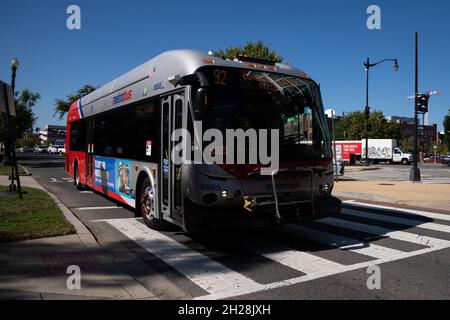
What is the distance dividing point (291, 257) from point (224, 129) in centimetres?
219

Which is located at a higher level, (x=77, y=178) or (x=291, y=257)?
(x=77, y=178)

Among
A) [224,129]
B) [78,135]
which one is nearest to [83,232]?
[224,129]

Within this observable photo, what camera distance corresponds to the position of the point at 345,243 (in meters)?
7.18

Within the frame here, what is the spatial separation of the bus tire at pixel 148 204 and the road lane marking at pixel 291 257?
1883 mm

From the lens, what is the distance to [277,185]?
638cm

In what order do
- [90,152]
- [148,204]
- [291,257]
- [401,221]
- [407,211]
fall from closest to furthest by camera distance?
[291,257] → [148,204] → [401,221] → [407,211] → [90,152]

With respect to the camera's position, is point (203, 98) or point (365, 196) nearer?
point (203, 98)

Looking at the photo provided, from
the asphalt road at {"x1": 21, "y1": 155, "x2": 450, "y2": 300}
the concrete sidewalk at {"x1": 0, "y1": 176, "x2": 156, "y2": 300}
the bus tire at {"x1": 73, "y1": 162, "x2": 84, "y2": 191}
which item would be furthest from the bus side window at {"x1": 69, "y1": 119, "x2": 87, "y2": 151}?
the concrete sidewalk at {"x1": 0, "y1": 176, "x2": 156, "y2": 300}

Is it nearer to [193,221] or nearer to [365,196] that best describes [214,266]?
[193,221]

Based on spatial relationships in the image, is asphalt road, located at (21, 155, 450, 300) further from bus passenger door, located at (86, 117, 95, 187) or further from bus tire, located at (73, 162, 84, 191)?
bus tire, located at (73, 162, 84, 191)

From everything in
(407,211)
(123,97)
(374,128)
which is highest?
(374,128)

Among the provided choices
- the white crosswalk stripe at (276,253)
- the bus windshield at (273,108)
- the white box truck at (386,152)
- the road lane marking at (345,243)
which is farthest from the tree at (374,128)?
the bus windshield at (273,108)

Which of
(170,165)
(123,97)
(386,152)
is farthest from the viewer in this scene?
(386,152)

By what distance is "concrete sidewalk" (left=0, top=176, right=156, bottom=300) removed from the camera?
14.7ft
